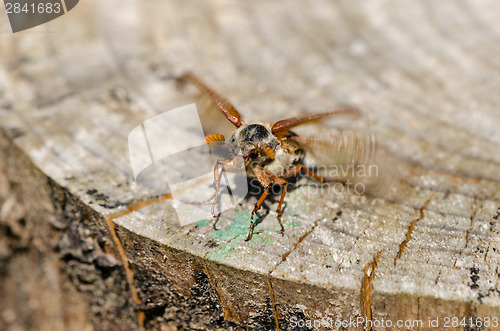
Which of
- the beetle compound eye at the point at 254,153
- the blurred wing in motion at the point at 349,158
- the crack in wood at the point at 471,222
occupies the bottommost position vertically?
the crack in wood at the point at 471,222

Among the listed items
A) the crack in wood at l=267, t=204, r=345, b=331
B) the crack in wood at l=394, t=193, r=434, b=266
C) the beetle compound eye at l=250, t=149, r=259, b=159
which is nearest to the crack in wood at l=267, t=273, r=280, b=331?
the crack in wood at l=267, t=204, r=345, b=331

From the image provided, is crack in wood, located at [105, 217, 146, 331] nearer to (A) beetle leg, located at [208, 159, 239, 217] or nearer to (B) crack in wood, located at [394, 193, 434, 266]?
(A) beetle leg, located at [208, 159, 239, 217]

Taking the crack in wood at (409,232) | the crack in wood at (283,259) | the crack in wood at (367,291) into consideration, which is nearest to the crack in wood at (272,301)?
the crack in wood at (283,259)

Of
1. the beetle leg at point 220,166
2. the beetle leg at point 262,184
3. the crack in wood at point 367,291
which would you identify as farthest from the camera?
the beetle leg at point 220,166

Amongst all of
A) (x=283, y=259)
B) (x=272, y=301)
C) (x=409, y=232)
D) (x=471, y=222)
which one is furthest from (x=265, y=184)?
(x=471, y=222)

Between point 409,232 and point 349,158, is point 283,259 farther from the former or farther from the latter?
point 349,158

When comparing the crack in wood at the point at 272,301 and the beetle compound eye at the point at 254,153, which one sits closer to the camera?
the crack in wood at the point at 272,301

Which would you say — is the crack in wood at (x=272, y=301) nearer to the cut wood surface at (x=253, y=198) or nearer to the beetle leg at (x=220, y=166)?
the cut wood surface at (x=253, y=198)

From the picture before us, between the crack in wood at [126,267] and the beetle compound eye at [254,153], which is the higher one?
the beetle compound eye at [254,153]
